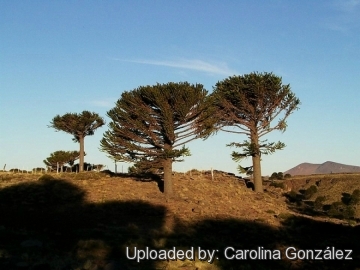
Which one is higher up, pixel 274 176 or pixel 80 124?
pixel 80 124

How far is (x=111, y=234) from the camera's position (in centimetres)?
1848

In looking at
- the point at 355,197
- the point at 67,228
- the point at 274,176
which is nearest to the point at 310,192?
the point at 355,197

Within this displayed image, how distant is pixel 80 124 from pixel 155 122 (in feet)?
63.3

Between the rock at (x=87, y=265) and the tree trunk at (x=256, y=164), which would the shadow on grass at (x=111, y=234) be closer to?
the rock at (x=87, y=265)

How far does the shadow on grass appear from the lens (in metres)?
14.2

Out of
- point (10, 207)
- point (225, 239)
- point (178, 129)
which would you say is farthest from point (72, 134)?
point (225, 239)

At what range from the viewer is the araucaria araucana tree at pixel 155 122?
1183 inches

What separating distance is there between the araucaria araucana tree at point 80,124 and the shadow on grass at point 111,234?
696 inches

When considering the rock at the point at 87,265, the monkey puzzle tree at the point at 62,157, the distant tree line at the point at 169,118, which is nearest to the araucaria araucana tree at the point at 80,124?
the monkey puzzle tree at the point at 62,157

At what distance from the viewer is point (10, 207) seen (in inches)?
959

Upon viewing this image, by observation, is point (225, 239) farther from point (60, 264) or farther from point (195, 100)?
point (195, 100)

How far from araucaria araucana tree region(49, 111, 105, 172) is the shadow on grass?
58.0 feet

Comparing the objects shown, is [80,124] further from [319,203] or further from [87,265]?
[87,265]

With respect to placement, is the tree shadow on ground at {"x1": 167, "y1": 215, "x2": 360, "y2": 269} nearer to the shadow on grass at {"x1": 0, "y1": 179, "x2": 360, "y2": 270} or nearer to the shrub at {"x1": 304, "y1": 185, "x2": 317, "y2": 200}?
the shadow on grass at {"x1": 0, "y1": 179, "x2": 360, "y2": 270}
